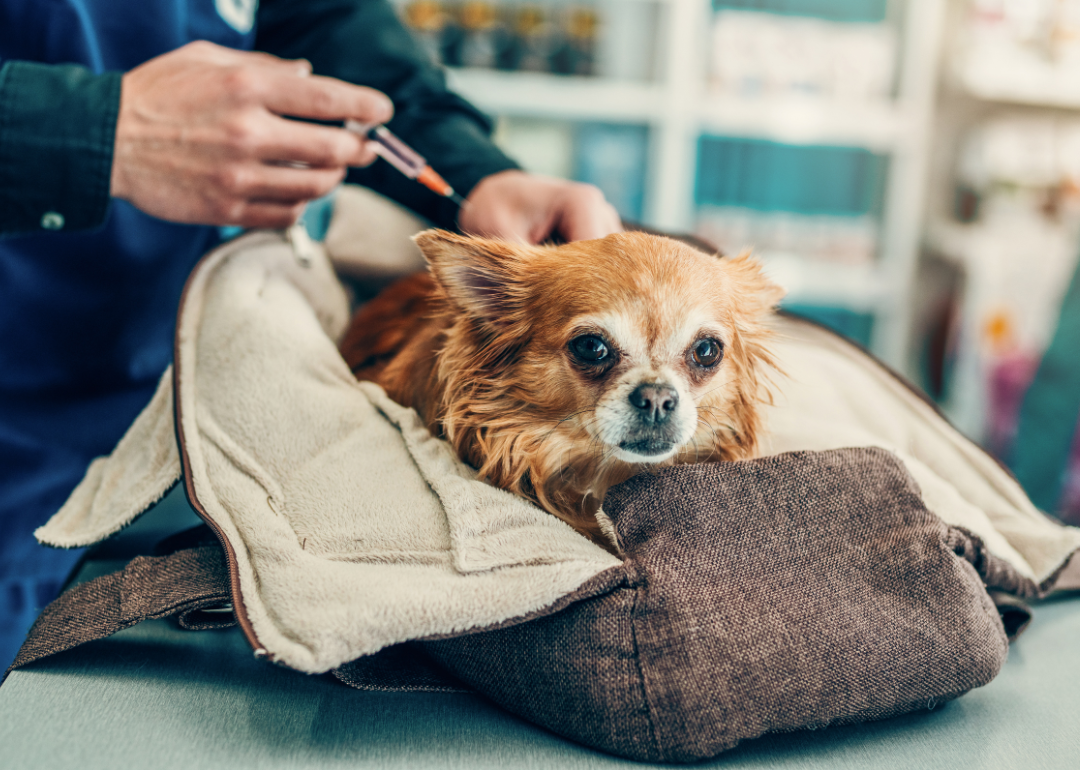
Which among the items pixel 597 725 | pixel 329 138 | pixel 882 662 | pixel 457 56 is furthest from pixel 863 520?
pixel 457 56

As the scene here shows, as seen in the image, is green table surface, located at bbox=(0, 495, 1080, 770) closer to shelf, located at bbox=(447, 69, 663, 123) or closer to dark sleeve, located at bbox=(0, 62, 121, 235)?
dark sleeve, located at bbox=(0, 62, 121, 235)

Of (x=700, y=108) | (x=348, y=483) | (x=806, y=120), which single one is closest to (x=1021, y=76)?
(x=806, y=120)

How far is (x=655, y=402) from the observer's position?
804mm

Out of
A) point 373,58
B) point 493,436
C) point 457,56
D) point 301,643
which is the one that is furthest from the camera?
point 457,56

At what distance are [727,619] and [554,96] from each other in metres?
2.60

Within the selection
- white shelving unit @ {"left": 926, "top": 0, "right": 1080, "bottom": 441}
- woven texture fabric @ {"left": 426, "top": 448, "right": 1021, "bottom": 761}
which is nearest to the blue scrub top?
woven texture fabric @ {"left": 426, "top": 448, "right": 1021, "bottom": 761}

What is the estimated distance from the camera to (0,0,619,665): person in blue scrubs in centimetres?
A: 91

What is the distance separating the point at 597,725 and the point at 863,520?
30 centimetres

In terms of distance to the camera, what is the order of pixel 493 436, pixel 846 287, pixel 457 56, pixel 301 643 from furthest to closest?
pixel 846 287 < pixel 457 56 < pixel 493 436 < pixel 301 643

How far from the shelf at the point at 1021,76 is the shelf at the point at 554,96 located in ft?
3.85

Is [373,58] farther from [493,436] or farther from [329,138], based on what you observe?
[493,436]

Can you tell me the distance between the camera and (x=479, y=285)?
937 mm

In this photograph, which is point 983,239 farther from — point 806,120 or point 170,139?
point 170,139

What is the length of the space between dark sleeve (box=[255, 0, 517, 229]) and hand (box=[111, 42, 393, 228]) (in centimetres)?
30
